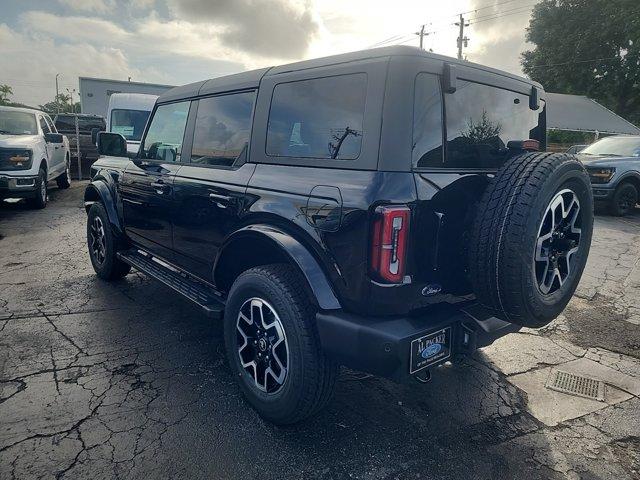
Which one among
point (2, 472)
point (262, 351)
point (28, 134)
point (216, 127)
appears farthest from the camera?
point (28, 134)

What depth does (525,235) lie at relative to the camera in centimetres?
208

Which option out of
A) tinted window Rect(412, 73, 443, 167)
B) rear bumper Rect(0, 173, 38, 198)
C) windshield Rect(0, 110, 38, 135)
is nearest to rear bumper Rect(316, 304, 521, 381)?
tinted window Rect(412, 73, 443, 167)

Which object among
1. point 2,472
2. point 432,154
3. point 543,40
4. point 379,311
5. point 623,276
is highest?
point 543,40

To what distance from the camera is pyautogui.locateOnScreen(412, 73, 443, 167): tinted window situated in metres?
2.18

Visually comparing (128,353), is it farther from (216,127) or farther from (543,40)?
(543,40)

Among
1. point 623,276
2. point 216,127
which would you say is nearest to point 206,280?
point 216,127

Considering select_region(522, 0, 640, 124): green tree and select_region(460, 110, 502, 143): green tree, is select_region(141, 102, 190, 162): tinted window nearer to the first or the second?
select_region(460, 110, 502, 143): green tree

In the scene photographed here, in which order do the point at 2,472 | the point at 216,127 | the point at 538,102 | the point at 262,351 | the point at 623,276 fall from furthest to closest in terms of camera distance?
the point at 623,276 < the point at 216,127 < the point at 538,102 < the point at 262,351 < the point at 2,472

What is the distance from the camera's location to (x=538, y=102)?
9.86ft

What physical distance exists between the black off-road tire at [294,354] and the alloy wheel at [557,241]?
47.1 inches

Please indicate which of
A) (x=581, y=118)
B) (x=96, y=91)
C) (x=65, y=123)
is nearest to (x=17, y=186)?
(x=65, y=123)

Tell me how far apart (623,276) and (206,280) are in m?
5.30

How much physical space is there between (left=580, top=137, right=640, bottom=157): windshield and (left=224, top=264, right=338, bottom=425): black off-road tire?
35.4 feet

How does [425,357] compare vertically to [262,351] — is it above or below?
above
